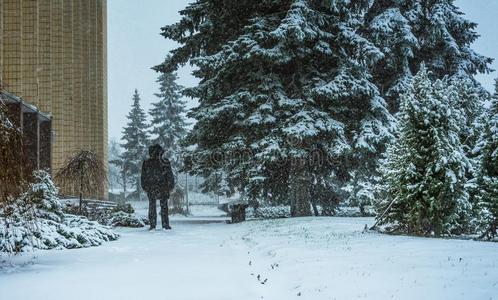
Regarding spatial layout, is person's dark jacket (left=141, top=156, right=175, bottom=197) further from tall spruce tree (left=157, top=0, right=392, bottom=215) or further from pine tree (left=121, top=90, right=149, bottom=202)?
pine tree (left=121, top=90, right=149, bottom=202)

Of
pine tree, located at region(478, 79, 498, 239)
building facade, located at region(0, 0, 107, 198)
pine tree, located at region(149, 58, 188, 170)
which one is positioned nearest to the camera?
pine tree, located at region(478, 79, 498, 239)

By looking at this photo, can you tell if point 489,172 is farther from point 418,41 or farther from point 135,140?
point 135,140

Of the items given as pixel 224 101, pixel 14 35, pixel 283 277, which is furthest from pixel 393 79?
pixel 283 277

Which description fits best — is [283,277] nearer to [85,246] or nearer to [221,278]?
[221,278]

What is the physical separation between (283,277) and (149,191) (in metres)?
7.34

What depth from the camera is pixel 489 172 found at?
8.83m

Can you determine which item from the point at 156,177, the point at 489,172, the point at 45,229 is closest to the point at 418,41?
the point at 489,172

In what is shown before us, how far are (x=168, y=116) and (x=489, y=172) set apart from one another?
140ft

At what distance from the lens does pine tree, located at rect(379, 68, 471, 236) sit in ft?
29.1

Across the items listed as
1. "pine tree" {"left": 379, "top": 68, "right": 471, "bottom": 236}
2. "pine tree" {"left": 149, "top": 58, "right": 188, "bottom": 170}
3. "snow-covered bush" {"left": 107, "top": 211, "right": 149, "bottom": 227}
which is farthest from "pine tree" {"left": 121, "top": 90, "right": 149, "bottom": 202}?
"pine tree" {"left": 379, "top": 68, "right": 471, "bottom": 236}

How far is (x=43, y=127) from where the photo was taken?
17.9 meters

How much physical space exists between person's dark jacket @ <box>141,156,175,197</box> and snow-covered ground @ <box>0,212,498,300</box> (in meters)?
3.94

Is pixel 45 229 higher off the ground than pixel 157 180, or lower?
lower

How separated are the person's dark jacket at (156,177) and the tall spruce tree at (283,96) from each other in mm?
3995
